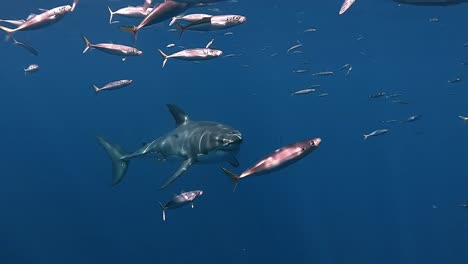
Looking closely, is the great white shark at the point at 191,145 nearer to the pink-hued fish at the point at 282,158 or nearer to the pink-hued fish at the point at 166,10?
the pink-hued fish at the point at 282,158

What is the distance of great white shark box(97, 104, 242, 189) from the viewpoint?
5984mm

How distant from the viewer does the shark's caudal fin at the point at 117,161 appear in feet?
29.1

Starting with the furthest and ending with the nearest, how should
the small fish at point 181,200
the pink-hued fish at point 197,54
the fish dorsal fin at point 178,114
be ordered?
the fish dorsal fin at point 178,114, the small fish at point 181,200, the pink-hued fish at point 197,54

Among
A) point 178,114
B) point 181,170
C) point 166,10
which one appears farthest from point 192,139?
point 166,10

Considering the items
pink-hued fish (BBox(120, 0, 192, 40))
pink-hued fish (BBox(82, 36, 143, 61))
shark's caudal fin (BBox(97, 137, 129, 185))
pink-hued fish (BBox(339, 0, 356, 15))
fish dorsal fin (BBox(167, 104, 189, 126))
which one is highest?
pink-hued fish (BBox(120, 0, 192, 40))

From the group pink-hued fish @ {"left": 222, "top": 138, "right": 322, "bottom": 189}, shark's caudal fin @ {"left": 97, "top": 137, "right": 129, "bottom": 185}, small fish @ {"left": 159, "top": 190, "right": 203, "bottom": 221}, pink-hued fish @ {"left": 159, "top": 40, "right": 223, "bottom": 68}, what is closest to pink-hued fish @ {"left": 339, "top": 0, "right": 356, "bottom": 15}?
pink-hued fish @ {"left": 222, "top": 138, "right": 322, "bottom": 189}

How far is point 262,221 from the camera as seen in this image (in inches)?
842

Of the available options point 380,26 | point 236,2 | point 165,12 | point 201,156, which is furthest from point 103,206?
point 380,26

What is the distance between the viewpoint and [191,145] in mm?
6645

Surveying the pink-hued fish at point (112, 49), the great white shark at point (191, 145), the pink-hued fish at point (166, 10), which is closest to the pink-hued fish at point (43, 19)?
the pink-hued fish at point (112, 49)

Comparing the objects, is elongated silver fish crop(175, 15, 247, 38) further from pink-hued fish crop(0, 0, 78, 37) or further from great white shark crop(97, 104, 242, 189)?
pink-hued fish crop(0, 0, 78, 37)

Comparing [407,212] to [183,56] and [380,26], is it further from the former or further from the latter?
[183,56]

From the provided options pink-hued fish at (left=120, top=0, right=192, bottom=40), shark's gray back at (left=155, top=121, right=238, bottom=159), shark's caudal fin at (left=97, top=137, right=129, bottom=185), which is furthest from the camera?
shark's caudal fin at (left=97, top=137, right=129, bottom=185)

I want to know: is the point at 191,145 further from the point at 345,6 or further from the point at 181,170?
the point at 345,6
